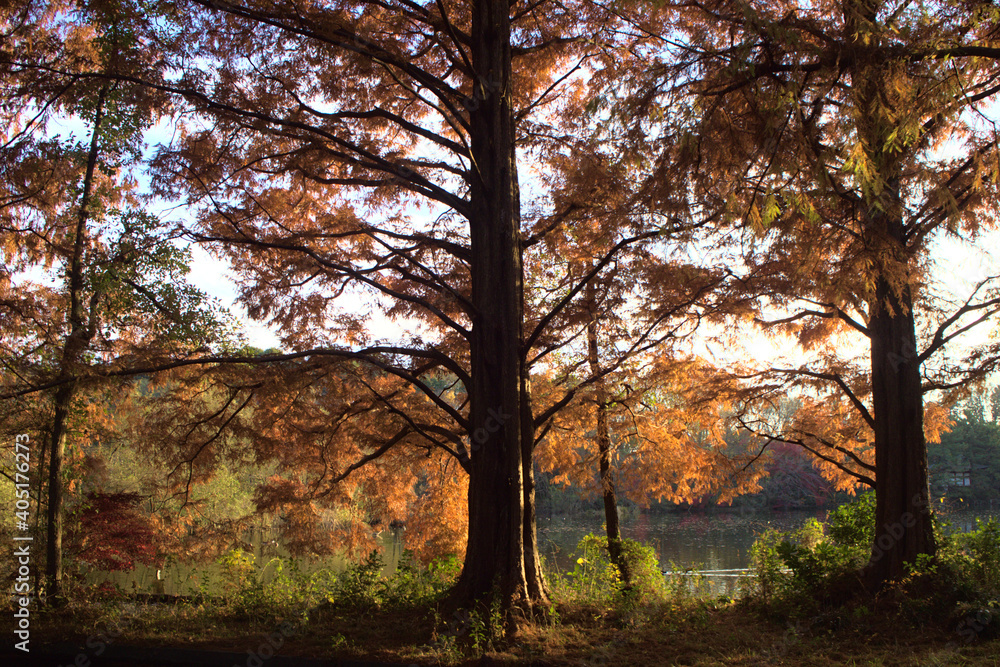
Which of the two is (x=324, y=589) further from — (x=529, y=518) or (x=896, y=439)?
(x=896, y=439)

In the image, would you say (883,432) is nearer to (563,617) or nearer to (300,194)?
(563,617)

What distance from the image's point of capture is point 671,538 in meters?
21.8

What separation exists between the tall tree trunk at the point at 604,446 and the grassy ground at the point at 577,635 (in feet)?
4.82

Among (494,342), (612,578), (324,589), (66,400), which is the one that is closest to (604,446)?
(612,578)

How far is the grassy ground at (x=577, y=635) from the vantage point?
474 cm

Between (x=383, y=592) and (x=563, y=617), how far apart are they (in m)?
2.13

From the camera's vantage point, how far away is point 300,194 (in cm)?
764

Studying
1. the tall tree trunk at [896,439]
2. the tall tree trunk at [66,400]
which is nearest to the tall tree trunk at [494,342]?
the tall tree trunk at [896,439]

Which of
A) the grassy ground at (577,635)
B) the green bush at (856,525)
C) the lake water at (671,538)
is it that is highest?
the green bush at (856,525)

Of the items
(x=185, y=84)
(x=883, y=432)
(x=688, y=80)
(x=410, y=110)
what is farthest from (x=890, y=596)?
(x=185, y=84)

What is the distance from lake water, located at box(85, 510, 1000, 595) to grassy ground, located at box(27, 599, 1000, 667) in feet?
19.9

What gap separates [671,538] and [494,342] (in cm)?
1846

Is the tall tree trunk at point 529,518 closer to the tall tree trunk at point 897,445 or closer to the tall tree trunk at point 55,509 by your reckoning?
the tall tree trunk at point 897,445

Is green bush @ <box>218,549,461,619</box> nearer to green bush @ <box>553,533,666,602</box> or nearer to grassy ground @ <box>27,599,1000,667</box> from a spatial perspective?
grassy ground @ <box>27,599,1000,667</box>
